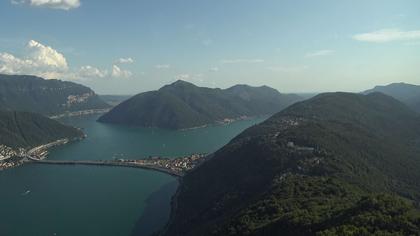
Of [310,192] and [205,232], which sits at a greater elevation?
[310,192]

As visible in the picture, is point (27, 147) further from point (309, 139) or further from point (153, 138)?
point (309, 139)

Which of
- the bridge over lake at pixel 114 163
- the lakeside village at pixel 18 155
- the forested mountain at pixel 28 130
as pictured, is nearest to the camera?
the bridge over lake at pixel 114 163

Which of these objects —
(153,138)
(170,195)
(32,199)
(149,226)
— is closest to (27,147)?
(153,138)

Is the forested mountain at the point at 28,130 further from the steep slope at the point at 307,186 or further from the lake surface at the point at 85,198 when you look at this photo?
the steep slope at the point at 307,186

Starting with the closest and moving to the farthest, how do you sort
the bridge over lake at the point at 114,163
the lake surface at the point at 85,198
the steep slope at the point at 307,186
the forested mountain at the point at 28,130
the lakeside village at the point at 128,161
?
1. the steep slope at the point at 307,186
2. the lake surface at the point at 85,198
3. the bridge over lake at the point at 114,163
4. the lakeside village at the point at 128,161
5. the forested mountain at the point at 28,130

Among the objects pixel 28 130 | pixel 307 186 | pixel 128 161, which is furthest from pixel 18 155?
pixel 307 186

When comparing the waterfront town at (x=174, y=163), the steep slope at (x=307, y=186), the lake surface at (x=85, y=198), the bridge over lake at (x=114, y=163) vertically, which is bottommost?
the lake surface at (x=85, y=198)

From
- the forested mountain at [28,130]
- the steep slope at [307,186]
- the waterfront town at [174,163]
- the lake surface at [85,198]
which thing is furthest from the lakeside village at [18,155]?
the steep slope at [307,186]
